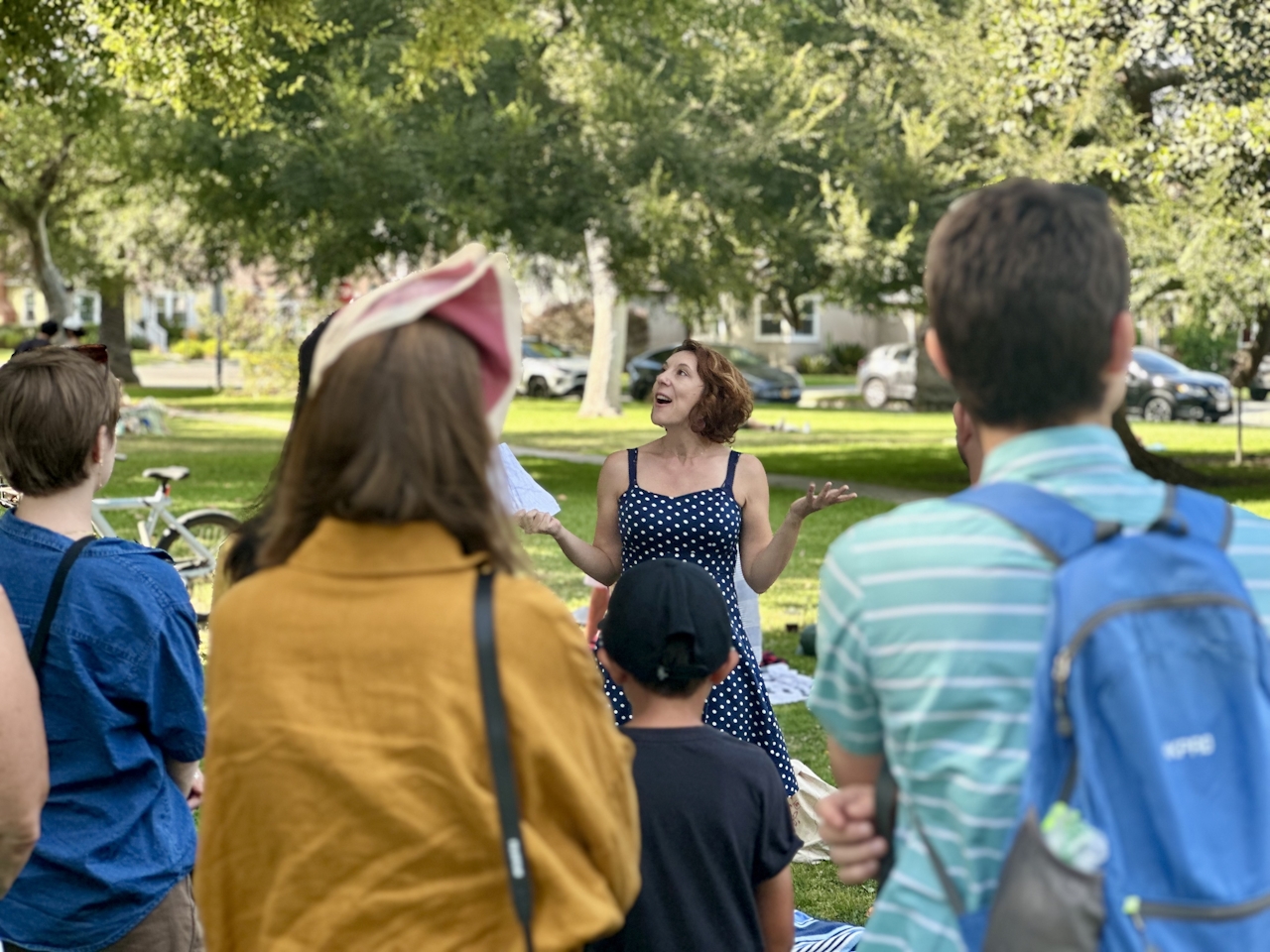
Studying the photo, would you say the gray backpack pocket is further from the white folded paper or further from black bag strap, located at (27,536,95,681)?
the white folded paper

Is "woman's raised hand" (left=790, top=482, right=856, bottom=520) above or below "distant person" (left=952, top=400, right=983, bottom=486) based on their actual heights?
below

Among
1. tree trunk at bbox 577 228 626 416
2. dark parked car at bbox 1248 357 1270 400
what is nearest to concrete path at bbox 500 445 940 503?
tree trunk at bbox 577 228 626 416

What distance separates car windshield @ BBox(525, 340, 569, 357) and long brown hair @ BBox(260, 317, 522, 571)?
1578 inches

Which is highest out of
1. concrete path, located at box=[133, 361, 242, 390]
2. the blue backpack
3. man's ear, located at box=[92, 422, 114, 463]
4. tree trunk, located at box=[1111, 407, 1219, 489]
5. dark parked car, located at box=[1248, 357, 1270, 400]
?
man's ear, located at box=[92, 422, 114, 463]

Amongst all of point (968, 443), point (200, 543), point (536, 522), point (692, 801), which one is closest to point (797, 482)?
point (200, 543)

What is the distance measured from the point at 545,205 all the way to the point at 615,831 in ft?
57.7

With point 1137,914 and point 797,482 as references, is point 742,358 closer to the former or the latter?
point 797,482

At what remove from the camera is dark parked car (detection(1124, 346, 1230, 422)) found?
3228 cm

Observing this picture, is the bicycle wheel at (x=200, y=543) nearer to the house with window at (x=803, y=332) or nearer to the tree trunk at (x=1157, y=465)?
the tree trunk at (x=1157, y=465)

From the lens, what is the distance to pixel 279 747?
6.60ft

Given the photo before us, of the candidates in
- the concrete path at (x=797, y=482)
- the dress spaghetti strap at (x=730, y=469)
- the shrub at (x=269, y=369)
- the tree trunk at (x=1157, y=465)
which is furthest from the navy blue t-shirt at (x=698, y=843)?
the shrub at (x=269, y=369)

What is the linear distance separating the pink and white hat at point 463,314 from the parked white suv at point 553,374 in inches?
1488

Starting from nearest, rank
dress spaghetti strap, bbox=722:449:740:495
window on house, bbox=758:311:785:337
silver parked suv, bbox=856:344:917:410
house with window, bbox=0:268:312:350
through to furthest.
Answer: dress spaghetti strap, bbox=722:449:740:495, silver parked suv, bbox=856:344:917:410, window on house, bbox=758:311:785:337, house with window, bbox=0:268:312:350

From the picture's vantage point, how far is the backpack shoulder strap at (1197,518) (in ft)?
6.04
